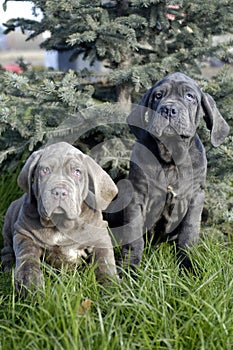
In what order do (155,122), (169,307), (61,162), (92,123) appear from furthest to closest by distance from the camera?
(92,123), (155,122), (61,162), (169,307)

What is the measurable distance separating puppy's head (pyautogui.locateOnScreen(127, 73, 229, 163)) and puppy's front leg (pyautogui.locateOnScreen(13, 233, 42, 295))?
45.8 inches

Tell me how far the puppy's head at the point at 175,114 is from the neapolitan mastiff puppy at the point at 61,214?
1.86ft

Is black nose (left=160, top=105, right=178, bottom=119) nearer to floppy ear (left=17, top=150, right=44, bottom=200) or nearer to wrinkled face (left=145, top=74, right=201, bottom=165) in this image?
wrinkled face (left=145, top=74, right=201, bottom=165)

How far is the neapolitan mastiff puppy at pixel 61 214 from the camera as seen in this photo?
11.7ft

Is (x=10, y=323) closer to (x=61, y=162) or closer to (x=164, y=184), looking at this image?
(x=61, y=162)

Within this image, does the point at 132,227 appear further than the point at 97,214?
Yes

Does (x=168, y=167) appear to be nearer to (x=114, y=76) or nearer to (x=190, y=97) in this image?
(x=190, y=97)

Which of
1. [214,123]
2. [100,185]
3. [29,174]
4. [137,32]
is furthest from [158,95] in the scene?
[137,32]

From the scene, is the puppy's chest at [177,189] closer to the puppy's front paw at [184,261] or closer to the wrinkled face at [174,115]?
the wrinkled face at [174,115]

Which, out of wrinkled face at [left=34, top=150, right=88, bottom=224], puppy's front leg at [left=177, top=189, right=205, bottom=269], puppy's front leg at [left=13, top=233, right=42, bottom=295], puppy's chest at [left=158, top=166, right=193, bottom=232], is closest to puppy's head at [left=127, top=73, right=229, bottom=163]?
puppy's chest at [left=158, top=166, right=193, bottom=232]

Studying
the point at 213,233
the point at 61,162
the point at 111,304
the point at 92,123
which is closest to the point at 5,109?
the point at 92,123

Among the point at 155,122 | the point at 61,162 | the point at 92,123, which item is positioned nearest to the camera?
the point at 61,162

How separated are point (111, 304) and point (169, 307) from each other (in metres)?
0.33

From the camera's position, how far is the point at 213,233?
15.7 feet
